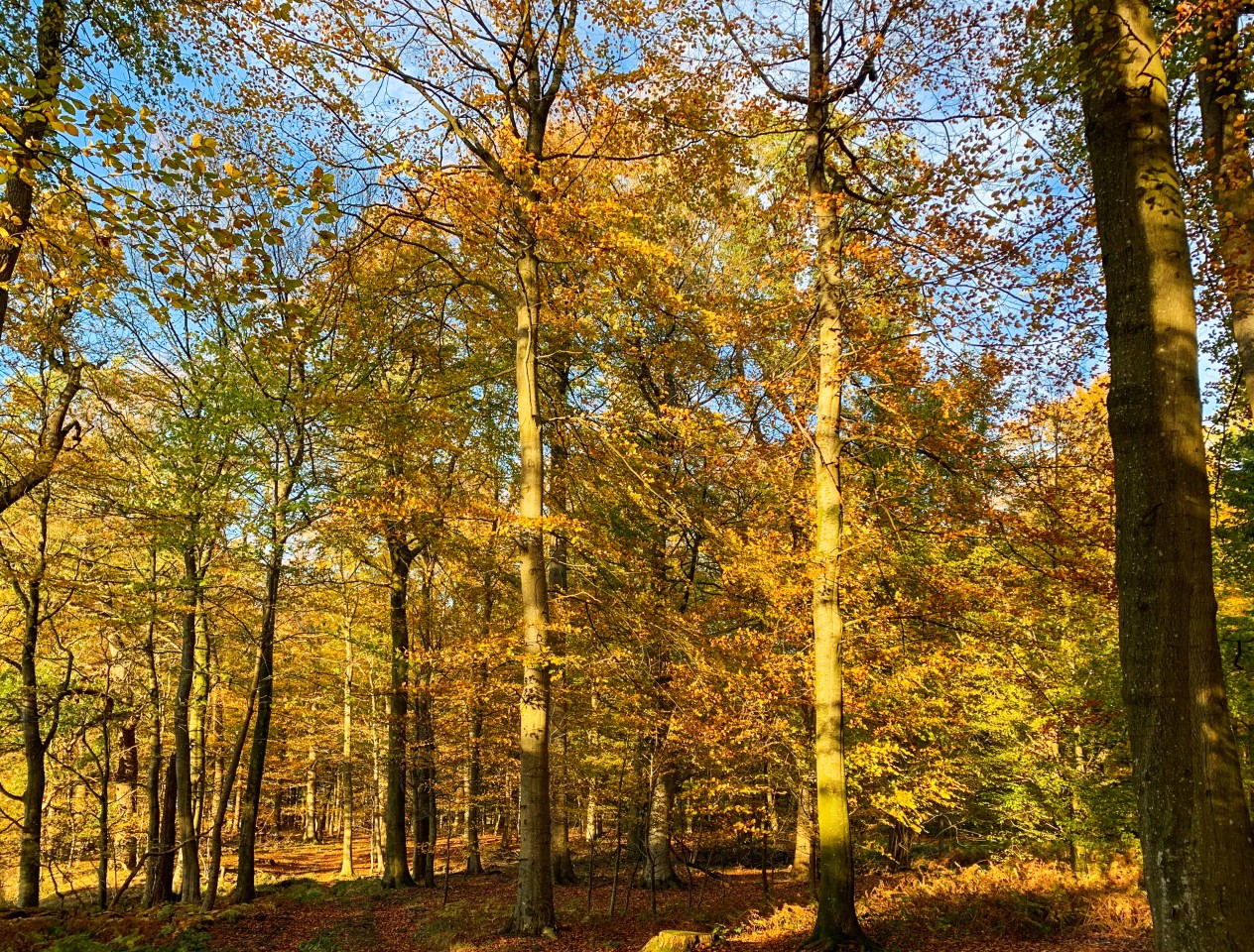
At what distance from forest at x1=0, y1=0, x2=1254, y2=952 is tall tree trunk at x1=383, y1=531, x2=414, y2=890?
0.15 m

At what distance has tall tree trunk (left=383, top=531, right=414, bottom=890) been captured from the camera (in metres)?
14.3

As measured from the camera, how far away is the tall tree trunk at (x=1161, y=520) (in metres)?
2.96

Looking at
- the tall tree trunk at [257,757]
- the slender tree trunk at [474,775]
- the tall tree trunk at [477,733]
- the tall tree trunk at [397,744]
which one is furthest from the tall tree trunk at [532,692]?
the tall tree trunk at [397,744]

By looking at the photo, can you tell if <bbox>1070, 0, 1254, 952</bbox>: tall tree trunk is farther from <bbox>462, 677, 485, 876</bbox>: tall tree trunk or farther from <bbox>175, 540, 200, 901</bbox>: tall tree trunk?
<bbox>175, 540, 200, 901</bbox>: tall tree trunk

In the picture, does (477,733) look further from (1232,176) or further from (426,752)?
(1232,176)

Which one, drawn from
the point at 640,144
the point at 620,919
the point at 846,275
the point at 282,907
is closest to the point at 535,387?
the point at 640,144

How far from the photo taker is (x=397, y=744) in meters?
14.4

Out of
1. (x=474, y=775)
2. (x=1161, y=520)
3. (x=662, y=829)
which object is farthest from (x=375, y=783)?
(x=1161, y=520)

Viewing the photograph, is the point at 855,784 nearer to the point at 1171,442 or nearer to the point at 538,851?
the point at 538,851

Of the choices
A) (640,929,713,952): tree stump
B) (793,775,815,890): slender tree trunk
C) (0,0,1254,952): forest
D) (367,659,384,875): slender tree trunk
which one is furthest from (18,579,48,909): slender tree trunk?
(793,775,815,890): slender tree trunk

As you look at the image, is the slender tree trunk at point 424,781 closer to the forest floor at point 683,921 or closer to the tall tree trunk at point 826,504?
the forest floor at point 683,921

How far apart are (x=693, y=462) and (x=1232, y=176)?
750 cm

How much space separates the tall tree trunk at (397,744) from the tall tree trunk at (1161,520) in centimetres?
1289

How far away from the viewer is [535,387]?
9406 mm
